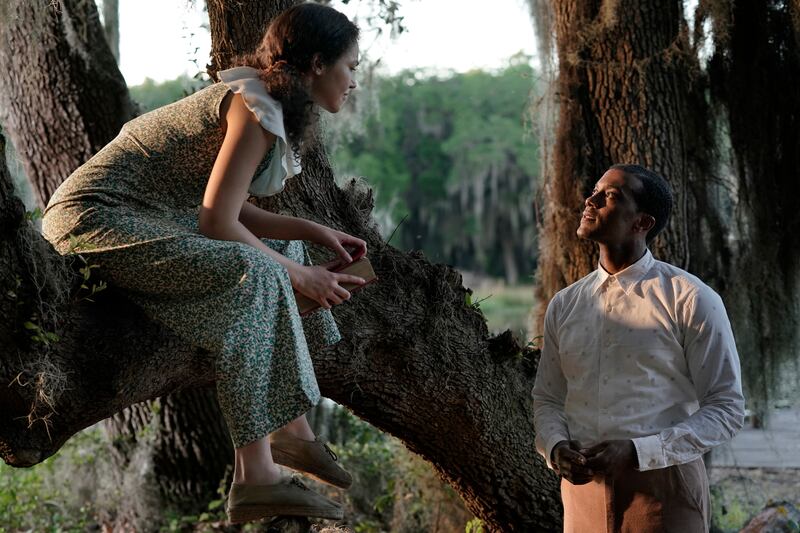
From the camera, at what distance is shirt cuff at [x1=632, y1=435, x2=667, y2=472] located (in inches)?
97.9

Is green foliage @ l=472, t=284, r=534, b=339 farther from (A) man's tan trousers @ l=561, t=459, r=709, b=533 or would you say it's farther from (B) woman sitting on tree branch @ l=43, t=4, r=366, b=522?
(A) man's tan trousers @ l=561, t=459, r=709, b=533

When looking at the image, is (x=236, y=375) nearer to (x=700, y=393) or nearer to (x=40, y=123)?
(x=700, y=393)

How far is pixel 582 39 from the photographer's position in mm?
4844

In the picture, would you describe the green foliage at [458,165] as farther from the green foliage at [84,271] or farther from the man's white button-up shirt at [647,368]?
the man's white button-up shirt at [647,368]

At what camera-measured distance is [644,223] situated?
9.27ft

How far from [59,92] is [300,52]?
2.81 metres

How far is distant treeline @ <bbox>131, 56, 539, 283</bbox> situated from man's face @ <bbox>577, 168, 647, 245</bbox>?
31.2 m

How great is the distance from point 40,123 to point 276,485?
3187 millimetres

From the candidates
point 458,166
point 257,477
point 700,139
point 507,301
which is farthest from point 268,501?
point 458,166

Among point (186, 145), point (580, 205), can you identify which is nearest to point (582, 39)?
point (580, 205)

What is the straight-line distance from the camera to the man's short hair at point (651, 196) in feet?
9.27

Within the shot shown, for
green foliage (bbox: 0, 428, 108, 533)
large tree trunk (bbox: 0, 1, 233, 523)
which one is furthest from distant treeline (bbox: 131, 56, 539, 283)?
large tree trunk (bbox: 0, 1, 233, 523)

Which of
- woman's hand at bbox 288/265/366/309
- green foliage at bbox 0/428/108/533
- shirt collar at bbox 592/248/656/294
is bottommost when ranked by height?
green foliage at bbox 0/428/108/533

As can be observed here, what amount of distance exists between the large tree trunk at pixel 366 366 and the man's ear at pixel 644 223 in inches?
49.5
